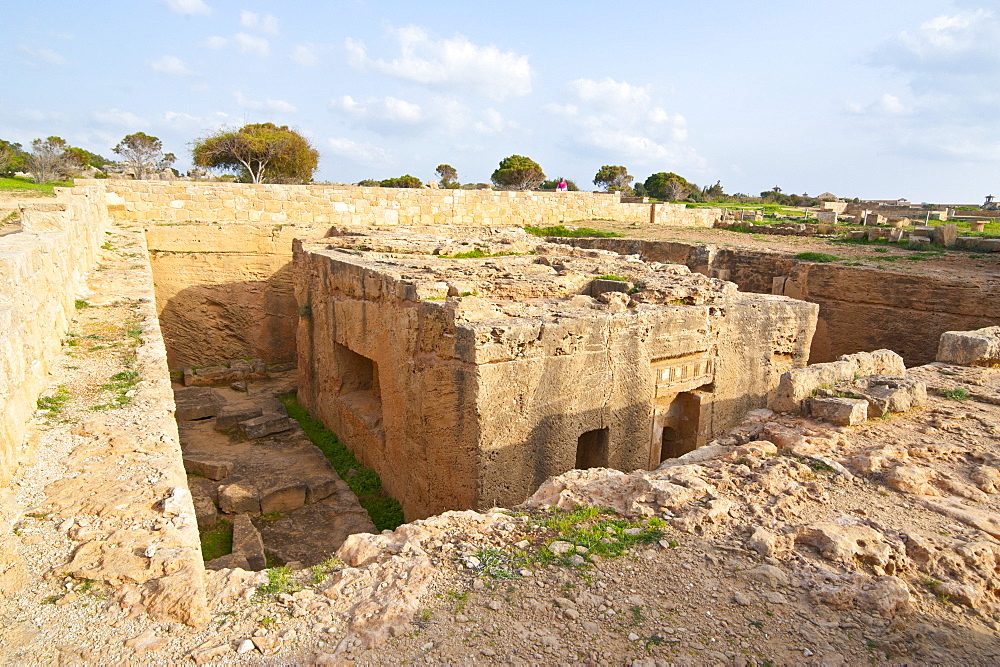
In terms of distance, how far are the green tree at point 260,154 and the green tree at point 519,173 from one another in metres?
11.3

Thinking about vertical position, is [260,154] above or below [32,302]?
above

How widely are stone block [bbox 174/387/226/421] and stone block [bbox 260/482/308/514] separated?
276 centimetres

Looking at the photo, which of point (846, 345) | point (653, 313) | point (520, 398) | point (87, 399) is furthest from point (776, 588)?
point (846, 345)

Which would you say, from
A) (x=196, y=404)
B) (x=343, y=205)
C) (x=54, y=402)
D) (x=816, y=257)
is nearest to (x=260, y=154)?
(x=343, y=205)

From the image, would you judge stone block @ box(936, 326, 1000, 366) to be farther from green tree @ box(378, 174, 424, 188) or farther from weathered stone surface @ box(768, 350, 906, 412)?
green tree @ box(378, 174, 424, 188)

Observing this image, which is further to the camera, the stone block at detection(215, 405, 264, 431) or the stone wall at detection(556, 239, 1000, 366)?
the stone wall at detection(556, 239, 1000, 366)

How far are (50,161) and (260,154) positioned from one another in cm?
878

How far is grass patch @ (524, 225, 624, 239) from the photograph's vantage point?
49.7ft

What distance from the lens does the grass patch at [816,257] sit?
1108 cm

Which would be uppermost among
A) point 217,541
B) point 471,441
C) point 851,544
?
point 851,544

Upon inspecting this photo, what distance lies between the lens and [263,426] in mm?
8094

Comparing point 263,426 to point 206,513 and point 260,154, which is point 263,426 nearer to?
point 206,513

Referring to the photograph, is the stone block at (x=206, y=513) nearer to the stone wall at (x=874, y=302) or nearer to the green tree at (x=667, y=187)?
the stone wall at (x=874, y=302)

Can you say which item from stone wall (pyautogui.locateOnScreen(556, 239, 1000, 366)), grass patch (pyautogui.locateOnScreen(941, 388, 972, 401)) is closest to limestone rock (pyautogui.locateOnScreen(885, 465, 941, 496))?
grass patch (pyautogui.locateOnScreen(941, 388, 972, 401))
